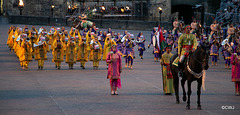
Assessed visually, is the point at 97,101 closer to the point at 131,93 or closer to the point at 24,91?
the point at 131,93

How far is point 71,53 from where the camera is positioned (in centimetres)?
2466

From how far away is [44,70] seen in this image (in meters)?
23.8

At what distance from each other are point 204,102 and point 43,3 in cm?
5212

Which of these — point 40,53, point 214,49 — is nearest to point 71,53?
point 40,53

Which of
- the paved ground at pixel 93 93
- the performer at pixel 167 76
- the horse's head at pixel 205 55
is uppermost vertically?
the horse's head at pixel 205 55

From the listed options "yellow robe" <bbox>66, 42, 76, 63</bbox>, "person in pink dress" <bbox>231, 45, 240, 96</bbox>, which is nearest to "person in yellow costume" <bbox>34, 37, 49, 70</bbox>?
"yellow robe" <bbox>66, 42, 76, 63</bbox>

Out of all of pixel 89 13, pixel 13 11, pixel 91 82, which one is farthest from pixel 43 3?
pixel 91 82

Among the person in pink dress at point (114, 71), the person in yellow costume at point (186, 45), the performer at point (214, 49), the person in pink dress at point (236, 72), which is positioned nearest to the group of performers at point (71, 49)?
the performer at point (214, 49)

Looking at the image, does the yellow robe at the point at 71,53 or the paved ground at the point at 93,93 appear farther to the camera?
the yellow robe at the point at 71,53

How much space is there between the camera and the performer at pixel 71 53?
24.6 m

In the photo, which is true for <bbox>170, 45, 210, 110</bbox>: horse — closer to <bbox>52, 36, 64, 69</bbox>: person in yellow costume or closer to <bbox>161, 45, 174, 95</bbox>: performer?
<bbox>161, 45, 174, 95</bbox>: performer

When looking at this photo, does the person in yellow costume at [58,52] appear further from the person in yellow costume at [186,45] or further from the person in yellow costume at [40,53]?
the person in yellow costume at [186,45]

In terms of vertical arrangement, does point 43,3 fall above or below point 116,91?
above

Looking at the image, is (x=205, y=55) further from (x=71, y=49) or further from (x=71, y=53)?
(x=71, y=49)
